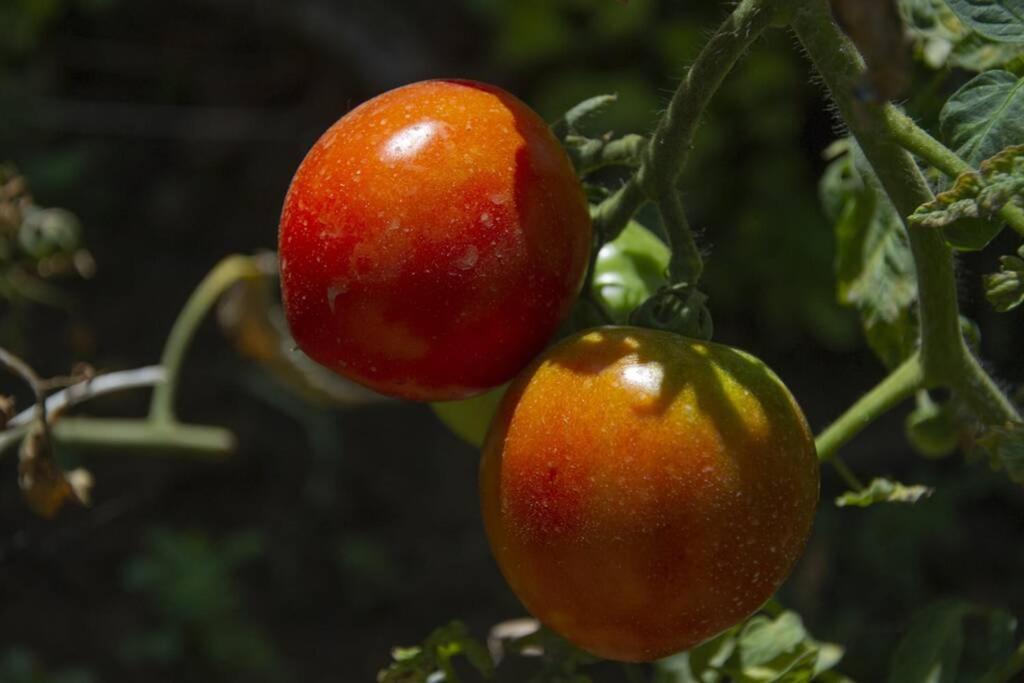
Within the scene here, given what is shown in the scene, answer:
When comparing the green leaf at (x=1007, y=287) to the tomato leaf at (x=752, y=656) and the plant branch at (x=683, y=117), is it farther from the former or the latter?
the tomato leaf at (x=752, y=656)

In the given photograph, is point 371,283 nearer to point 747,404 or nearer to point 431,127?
point 431,127

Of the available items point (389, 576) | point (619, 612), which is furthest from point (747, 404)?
point (389, 576)

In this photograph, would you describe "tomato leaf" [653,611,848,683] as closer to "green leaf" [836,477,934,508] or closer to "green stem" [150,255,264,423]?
"green leaf" [836,477,934,508]

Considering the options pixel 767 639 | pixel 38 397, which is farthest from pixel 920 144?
pixel 38 397

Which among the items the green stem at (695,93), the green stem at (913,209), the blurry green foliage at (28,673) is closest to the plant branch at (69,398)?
the green stem at (695,93)

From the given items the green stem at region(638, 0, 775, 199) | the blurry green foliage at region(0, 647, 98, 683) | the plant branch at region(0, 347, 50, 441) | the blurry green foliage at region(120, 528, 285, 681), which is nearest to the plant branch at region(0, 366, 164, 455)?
the plant branch at region(0, 347, 50, 441)
